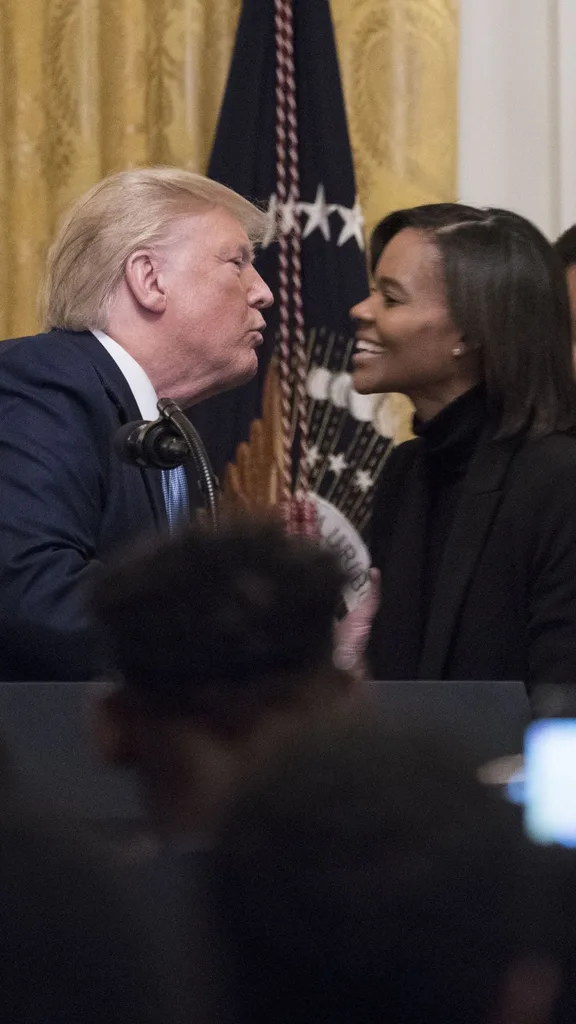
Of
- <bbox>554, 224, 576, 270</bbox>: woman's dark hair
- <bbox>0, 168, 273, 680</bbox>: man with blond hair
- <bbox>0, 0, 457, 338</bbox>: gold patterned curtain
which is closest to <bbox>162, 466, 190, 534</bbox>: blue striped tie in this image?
<bbox>0, 168, 273, 680</bbox>: man with blond hair

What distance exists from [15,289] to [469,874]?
220 cm

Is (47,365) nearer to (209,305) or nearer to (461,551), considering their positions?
(209,305)

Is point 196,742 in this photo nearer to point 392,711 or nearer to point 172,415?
point 392,711

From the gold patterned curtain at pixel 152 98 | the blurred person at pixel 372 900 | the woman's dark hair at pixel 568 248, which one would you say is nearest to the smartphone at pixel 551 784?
the blurred person at pixel 372 900

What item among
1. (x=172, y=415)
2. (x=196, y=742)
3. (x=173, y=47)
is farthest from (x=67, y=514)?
(x=173, y=47)

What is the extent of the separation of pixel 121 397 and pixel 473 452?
0.49 metres

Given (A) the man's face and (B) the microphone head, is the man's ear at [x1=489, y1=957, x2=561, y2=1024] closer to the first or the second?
(B) the microphone head

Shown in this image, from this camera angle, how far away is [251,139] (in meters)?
2.51

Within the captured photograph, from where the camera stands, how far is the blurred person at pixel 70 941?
24.9 inches

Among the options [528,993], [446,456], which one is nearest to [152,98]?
[446,456]

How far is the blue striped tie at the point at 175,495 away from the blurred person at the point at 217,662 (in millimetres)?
874

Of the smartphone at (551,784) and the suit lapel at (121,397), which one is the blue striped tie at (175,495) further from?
the smartphone at (551,784)

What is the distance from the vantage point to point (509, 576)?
1603mm

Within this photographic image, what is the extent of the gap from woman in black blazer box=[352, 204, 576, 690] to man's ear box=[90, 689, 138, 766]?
87 centimetres
